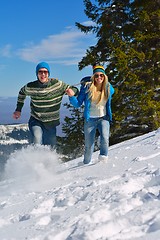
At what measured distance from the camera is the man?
20.5 feet

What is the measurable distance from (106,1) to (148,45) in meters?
3.63

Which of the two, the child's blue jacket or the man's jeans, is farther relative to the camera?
the man's jeans

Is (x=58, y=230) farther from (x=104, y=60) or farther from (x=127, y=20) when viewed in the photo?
(x=127, y=20)

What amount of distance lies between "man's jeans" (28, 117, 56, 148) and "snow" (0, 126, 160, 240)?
58 cm

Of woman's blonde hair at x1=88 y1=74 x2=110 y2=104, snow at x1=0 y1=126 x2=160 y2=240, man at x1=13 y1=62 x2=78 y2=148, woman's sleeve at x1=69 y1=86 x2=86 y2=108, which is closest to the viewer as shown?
snow at x1=0 y1=126 x2=160 y2=240

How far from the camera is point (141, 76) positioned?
15.0 metres

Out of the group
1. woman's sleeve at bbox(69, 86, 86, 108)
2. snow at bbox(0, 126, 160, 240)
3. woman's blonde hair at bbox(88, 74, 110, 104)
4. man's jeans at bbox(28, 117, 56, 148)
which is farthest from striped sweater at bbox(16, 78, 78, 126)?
snow at bbox(0, 126, 160, 240)

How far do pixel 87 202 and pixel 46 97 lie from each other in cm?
333

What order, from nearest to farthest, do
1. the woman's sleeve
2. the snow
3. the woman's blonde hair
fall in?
the snow
the woman's blonde hair
the woman's sleeve

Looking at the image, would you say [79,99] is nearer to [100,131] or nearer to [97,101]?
[97,101]

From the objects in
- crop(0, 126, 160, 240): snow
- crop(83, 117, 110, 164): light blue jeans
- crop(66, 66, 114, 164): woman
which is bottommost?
crop(0, 126, 160, 240): snow

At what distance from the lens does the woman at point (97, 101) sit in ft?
19.0

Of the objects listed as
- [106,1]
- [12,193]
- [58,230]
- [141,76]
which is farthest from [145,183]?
[106,1]

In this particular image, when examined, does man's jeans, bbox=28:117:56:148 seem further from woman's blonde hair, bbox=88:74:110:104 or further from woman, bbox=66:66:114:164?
woman's blonde hair, bbox=88:74:110:104
